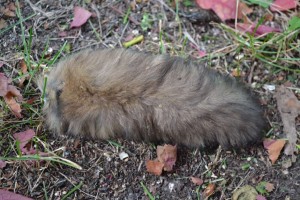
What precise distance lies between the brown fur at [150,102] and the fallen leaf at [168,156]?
3 centimetres

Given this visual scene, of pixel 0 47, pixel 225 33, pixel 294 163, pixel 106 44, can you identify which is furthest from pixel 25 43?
pixel 294 163

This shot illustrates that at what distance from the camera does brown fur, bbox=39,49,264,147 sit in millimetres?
1956

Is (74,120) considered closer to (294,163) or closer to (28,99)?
(28,99)

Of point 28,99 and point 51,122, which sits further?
point 28,99

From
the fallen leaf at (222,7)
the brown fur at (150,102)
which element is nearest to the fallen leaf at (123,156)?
the brown fur at (150,102)

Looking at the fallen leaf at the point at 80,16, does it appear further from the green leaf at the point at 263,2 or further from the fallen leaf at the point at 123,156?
the green leaf at the point at 263,2

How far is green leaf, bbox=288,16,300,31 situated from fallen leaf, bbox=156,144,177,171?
35.2 inches

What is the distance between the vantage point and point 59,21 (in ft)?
8.22

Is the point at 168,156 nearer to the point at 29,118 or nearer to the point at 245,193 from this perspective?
the point at 245,193

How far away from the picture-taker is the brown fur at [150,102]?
6.42ft

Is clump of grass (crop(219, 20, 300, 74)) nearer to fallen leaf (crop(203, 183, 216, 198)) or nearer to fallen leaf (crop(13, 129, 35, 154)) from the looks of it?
fallen leaf (crop(203, 183, 216, 198))

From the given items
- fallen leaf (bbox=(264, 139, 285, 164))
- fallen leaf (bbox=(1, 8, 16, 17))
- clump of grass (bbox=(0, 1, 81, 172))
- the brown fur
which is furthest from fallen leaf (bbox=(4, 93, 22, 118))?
fallen leaf (bbox=(264, 139, 285, 164))

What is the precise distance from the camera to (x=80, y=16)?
97.8 inches

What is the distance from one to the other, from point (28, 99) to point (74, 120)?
1.27ft
